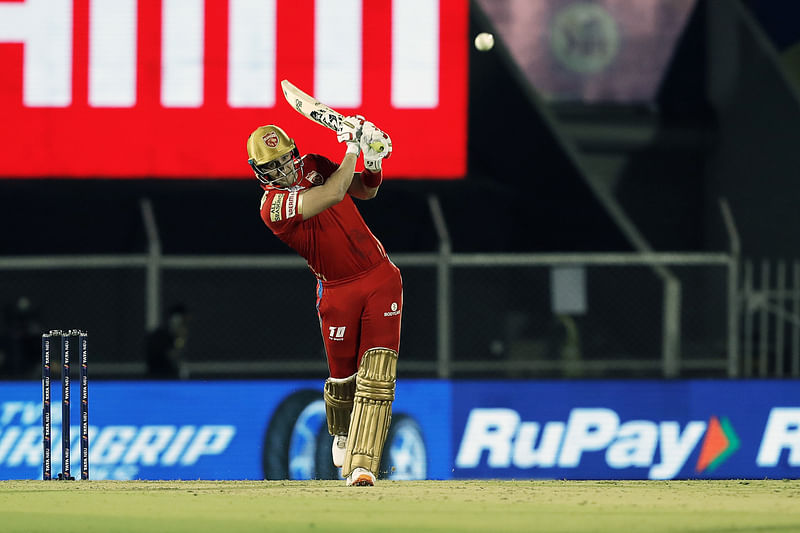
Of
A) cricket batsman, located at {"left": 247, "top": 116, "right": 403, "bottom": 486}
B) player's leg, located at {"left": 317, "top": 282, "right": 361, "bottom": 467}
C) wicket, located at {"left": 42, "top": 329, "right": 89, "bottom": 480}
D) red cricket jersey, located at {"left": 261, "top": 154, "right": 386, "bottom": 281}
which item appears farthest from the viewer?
wicket, located at {"left": 42, "top": 329, "right": 89, "bottom": 480}

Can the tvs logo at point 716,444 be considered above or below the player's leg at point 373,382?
below

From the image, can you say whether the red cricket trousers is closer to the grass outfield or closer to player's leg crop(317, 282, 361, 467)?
player's leg crop(317, 282, 361, 467)

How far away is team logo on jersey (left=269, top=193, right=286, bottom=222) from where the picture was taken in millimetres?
8453

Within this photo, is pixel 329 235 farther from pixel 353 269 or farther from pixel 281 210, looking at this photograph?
pixel 281 210

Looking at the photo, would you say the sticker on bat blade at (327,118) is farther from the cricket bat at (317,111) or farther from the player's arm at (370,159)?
the player's arm at (370,159)

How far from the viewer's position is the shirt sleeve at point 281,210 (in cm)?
841

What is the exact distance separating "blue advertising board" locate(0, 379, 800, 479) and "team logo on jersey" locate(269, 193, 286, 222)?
357 centimetres

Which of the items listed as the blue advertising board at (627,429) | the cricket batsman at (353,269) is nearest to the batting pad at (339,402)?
the cricket batsman at (353,269)

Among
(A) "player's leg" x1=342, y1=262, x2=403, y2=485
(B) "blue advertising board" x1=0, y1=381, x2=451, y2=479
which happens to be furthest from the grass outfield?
(B) "blue advertising board" x1=0, y1=381, x2=451, y2=479

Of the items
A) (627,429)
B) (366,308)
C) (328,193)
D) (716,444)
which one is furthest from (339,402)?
(716,444)

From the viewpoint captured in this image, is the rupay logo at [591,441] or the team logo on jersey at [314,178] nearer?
the team logo on jersey at [314,178]

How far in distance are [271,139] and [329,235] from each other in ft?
2.08

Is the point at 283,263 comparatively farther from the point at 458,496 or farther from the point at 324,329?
the point at 458,496

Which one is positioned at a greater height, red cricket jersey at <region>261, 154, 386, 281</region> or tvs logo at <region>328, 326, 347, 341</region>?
red cricket jersey at <region>261, 154, 386, 281</region>
